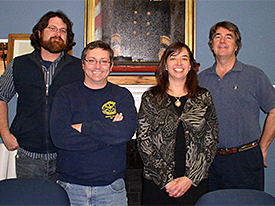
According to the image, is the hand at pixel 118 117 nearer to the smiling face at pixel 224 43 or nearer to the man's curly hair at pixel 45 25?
the man's curly hair at pixel 45 25

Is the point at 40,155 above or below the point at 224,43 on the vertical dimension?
below

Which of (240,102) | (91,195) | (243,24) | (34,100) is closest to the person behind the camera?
(91,195)

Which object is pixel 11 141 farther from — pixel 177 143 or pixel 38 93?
pixel 177 143

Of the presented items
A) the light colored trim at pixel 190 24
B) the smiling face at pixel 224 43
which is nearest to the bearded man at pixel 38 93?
the smiling face at pixel 224 43

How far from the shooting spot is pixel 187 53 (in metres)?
1.65

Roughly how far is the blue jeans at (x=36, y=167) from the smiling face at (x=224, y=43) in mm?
1567

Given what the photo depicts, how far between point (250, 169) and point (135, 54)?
1518 millimetres

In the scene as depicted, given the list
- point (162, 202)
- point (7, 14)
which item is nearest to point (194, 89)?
point (162, 202)

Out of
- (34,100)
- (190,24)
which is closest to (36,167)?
(34,100)

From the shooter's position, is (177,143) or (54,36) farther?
(54,36)

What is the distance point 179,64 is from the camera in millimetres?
1612

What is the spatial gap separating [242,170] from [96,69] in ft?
4.32

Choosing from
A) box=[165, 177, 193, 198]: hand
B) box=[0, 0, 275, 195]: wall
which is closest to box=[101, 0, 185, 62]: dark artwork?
box=[0, 0, 275, 195]: wall

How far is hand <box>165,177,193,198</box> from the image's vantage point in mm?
1499
